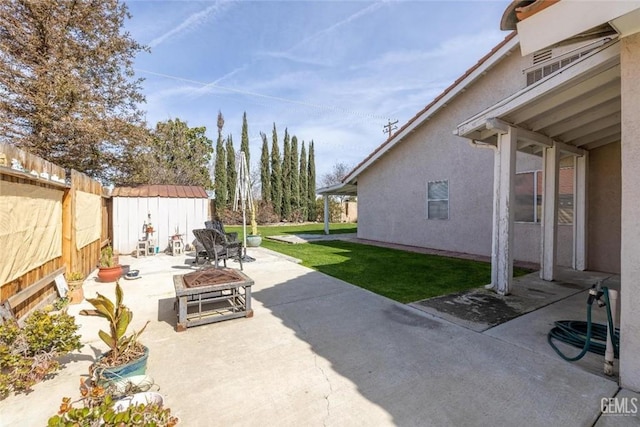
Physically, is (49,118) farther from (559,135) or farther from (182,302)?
(559,135)

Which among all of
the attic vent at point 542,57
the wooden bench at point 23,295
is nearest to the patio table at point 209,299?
the wooden bench at point 23,295

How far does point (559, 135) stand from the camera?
20.6 ft

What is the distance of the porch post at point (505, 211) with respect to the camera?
5379mm

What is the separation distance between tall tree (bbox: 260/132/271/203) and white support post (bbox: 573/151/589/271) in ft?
81.8

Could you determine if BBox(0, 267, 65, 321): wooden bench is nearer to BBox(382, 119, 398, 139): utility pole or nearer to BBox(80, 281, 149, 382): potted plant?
BBox(80, 281, 149, 382): potted plant

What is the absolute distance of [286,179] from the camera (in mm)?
30672

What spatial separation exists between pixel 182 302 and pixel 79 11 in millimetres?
11247

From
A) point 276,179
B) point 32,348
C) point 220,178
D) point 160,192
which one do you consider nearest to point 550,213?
point 32,348

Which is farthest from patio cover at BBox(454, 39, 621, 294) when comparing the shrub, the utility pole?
the utility pole

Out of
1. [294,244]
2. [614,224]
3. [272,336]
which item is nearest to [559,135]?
[614,224]

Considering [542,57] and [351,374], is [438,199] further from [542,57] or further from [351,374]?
[351,374]

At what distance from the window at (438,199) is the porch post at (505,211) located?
478cm

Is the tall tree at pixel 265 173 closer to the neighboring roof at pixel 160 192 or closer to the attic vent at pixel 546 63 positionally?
the neighboring roof at pixel 160 192

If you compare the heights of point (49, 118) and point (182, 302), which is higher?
point (49, 118)
